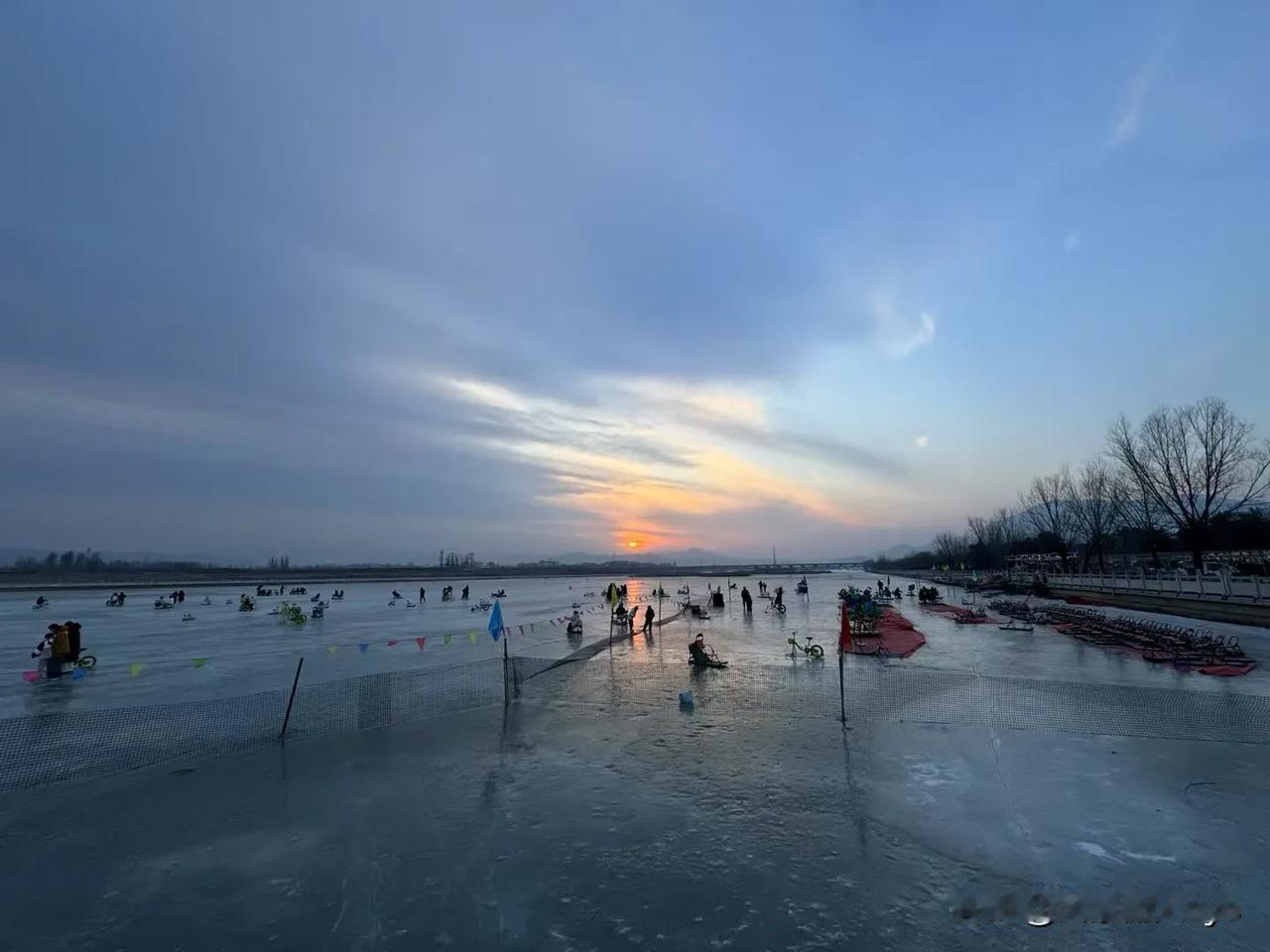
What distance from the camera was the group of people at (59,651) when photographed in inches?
724

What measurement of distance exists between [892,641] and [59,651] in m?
29.1

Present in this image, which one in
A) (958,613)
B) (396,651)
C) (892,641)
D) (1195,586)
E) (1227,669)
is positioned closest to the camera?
(1227,669)

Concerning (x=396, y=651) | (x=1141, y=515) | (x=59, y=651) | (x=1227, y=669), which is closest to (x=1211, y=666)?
(x=1227, y=669)

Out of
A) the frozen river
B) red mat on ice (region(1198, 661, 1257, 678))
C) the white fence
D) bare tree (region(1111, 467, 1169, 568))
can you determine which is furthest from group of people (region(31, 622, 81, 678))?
bare tree (region(1111, 467, 1169, 568))

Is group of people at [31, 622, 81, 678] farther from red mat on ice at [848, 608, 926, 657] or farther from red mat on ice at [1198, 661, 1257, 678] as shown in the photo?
red mat on ice at [1198, 661, 1257, 678]

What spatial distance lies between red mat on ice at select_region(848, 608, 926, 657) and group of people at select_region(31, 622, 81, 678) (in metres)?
25.8

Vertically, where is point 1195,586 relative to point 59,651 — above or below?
above

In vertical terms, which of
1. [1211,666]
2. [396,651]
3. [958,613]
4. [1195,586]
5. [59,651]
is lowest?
[958,613]

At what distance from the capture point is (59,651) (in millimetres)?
18891

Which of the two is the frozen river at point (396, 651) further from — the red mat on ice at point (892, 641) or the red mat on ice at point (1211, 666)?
the red mat on ice at point (892, 641)

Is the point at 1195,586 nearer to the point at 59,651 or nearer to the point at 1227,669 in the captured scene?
the point at 1227,669

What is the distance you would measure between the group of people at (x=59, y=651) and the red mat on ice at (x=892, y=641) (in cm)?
2584

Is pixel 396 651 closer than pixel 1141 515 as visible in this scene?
Yes

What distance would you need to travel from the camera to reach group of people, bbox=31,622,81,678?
18391 millimetres
